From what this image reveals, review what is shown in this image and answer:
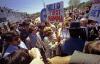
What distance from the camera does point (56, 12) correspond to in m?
8.58

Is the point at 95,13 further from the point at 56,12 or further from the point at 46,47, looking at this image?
the point at 56,12

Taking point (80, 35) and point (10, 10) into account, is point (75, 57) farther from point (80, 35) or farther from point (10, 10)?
point (10, 10)

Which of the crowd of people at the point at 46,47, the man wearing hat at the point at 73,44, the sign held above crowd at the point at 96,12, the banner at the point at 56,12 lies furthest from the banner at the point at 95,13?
the banner at the point at 56,12

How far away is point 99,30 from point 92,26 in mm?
239

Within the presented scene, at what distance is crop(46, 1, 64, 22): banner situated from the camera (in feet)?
27.4

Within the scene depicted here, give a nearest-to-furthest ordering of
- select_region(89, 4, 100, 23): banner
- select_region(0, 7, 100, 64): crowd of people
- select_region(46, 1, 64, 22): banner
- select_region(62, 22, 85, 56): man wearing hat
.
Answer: select_region(0, 7, 100, 64): crowd of people, select_region(62, 22, 85, 56): man wearing hat, select_region(89, 4, 100, 23): banner, select_region(46, 1, 64, 22): banner

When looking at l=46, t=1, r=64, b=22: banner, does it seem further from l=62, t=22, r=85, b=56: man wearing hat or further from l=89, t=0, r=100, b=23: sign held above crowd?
l=62, t=22, r=85, b=56: man wearing hat

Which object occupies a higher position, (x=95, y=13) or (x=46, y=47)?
(x=95, y=13)

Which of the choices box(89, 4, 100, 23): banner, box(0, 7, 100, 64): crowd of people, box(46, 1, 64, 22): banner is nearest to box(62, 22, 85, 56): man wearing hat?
box(0, 7, 100, 64): crowd of people

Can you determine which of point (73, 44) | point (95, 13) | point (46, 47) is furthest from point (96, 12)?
point (73, 44)

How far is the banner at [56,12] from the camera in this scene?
329 inches

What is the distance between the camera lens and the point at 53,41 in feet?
21.1

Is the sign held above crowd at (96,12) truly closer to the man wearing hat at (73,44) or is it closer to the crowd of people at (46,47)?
the crowd of people at (46,47)

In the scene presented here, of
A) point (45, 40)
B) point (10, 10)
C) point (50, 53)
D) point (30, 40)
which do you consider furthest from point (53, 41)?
point (10, 10)
